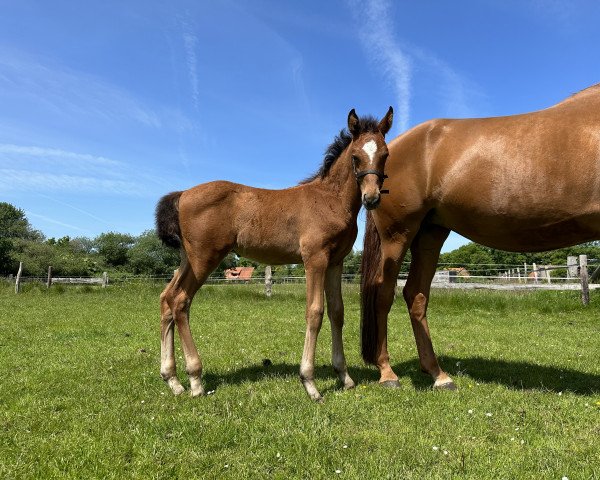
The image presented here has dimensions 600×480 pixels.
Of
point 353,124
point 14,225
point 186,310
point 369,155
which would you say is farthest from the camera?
point 14,225

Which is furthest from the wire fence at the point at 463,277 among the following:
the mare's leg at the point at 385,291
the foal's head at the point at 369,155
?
the foal's head at the point at 369,155

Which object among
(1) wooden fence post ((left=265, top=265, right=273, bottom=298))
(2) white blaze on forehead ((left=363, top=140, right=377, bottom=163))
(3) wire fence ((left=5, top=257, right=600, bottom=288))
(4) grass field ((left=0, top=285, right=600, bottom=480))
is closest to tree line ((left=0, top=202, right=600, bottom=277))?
(3) wire fence ((left=5, top=257, right=600, bottom=288))

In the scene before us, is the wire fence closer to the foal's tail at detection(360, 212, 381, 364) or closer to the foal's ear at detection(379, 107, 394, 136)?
the foal's tail at detection(360, 212, 381, 364)

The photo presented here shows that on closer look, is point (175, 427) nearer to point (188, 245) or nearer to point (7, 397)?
point (188, 245)

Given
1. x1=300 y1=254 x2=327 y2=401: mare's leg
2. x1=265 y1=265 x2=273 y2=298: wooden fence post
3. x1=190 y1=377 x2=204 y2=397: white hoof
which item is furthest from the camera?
x1=265 y1=265 x2=273 y2=298: wooden fence post

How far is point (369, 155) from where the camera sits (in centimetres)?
428

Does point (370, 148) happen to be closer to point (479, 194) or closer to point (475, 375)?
point (479, 194)

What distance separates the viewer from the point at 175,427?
11.7 feet

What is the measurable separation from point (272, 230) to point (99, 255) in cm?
7832

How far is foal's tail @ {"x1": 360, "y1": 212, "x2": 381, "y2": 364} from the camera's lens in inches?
218

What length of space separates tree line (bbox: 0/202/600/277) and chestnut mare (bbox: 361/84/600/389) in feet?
152

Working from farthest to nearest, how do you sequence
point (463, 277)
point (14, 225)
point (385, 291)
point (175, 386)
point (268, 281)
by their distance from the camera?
point (14, 225), point (463, 277), point (268, 281), point (385, 291), point (175, 386)

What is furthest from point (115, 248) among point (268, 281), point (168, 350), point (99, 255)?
point (168, 350)

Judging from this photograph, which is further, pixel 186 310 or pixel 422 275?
pixel 422 275
